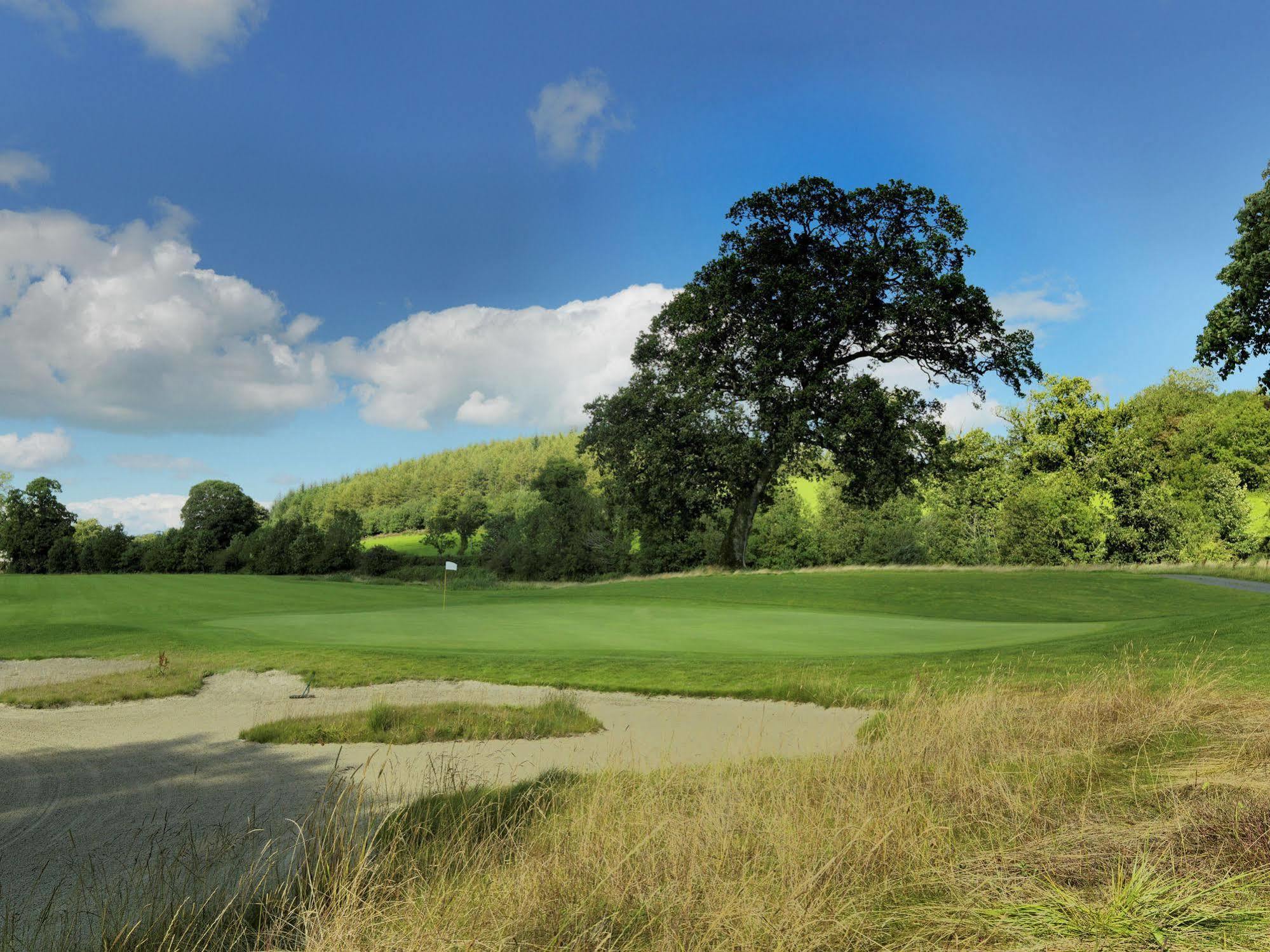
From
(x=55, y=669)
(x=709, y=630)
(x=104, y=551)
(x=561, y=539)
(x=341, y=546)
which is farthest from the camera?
(x=104, y=551)

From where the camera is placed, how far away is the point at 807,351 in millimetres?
30938

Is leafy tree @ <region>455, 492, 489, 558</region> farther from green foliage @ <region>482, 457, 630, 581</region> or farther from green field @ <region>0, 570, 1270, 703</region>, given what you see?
green field @ <region>0, 570, 1270, 703</region>

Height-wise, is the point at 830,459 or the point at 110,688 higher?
the point at 830,459

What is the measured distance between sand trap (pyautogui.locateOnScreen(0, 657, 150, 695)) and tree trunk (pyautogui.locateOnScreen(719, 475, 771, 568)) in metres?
23.4

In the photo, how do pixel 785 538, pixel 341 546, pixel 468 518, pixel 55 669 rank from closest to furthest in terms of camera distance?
pixel 55 669, pixel 785 538, pixel 341 546, pixel 468 518

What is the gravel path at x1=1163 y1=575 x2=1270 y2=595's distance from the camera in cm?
2576

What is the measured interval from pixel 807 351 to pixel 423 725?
24868 mm

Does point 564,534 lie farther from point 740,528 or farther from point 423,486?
point 423,486

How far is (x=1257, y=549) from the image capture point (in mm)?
46875

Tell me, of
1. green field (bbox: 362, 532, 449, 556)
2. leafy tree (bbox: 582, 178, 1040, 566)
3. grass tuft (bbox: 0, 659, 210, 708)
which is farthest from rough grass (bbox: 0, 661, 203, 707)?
green field (bbox: 362, 532, 449, 556)

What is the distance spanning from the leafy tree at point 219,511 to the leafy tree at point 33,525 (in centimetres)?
1057

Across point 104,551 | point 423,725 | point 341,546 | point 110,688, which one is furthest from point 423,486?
point 423,725

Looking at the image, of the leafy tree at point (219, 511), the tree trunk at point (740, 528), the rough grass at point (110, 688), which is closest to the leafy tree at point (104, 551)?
the leafy tree at point (219, 511)

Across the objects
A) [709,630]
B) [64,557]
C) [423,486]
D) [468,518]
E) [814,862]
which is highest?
[423,486]
